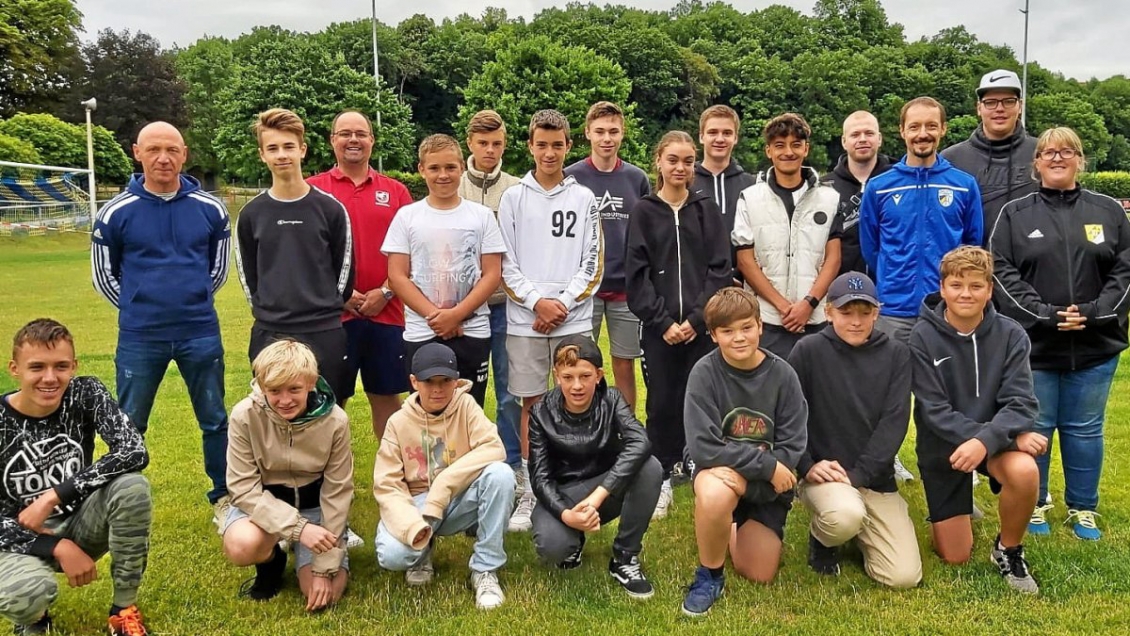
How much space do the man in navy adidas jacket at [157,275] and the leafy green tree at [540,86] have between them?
42.9 meters

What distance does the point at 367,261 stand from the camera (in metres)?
5.20

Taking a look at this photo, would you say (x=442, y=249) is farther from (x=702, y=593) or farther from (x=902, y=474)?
(x=902, y=474)

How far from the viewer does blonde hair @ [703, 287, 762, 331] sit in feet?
12.8

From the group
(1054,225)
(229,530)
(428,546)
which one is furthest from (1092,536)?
(229,530)

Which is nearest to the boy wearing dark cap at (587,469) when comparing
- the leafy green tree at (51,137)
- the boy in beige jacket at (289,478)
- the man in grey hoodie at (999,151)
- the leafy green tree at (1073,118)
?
the boy in beige jacket at (289,478)

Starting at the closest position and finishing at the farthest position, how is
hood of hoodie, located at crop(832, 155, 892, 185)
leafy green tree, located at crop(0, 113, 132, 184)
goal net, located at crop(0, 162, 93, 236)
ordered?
hood of hoodie, located at crop(832, 155, 892, 185) → goal net, located at crop(0, 162, 93, 236) → leafy green tree, located at crop(0, 113, 132, 184)

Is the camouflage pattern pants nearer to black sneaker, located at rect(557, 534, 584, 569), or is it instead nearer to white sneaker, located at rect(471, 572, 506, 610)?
white sneaker, located at rect(471, 572, 506, 610)

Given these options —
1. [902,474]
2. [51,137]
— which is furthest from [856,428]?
[51,137]

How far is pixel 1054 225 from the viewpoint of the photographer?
4.54 meters

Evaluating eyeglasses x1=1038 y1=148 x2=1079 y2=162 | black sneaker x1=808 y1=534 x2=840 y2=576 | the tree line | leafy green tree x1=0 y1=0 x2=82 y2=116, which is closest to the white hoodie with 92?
black sneaker x1=808 y1=534 x2=840 y2=576

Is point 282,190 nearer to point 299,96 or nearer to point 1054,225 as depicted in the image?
point 1054,225

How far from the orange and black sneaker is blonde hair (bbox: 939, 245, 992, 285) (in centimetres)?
419

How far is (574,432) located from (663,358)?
111cm

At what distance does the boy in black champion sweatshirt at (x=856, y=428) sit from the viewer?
4.07 metres
